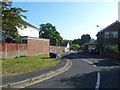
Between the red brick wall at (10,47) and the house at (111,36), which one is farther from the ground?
the house at (111,36)

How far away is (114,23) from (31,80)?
29.0 metres

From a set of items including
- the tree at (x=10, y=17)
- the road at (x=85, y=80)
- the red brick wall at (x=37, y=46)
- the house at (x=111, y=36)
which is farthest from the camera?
the house at (x=111, y=36)

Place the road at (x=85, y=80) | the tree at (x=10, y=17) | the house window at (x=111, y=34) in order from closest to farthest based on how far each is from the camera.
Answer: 1. the road at (x=85, y=80)
2. the tree at (x=10, y=17)
3. the house window at (x=111, y=34)

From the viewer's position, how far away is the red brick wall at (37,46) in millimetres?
27061

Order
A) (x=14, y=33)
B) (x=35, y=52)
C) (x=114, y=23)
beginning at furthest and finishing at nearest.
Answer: (x=114, y=23) < (x=35, y=52) < (x=14, y=33)

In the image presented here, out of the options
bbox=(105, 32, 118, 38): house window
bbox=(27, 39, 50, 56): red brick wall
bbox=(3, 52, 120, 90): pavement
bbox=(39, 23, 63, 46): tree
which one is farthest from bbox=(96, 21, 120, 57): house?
bbox=(39, 23, 63, 46): tree

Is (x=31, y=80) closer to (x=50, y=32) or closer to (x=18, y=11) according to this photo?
(x=18, y=11)

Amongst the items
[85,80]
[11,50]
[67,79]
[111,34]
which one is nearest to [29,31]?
[11,50]

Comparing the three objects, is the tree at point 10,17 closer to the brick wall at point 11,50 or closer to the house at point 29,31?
the brick wall at point 11,50

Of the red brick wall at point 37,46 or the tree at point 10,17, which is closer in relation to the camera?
the tree at point 10,17

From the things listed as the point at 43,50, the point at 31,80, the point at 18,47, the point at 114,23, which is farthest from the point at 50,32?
the point at 31,80

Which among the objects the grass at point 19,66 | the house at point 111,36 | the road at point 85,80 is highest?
the house at point 111,36

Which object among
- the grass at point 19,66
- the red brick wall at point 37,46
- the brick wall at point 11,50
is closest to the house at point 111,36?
the red brick wall at point 37,46

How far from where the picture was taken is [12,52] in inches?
807
